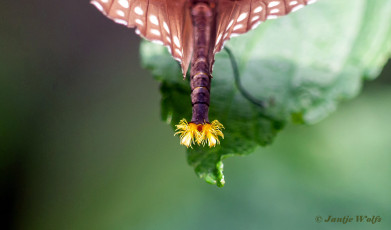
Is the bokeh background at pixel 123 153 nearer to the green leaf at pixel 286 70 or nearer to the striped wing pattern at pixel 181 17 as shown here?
the green leaf at pixel 286 70

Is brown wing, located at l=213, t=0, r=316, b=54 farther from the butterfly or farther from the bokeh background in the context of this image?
the bokeh background

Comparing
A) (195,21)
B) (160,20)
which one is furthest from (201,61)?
(160,20)

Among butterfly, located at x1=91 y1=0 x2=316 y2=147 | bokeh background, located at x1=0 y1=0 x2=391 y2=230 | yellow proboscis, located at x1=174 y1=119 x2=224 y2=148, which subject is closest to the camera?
yellow proboscis, located at x1=174 y1=119 x2=224 y2=148

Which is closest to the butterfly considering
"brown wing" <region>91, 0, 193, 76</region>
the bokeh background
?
"brown wing" <region>91, 0, 193, 76</region>

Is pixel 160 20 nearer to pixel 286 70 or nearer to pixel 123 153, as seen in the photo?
pixel 286 70

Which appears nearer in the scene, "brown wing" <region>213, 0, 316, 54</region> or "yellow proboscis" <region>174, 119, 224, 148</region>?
"yellow proboscis" <region>174, 119, 224, 148</region>

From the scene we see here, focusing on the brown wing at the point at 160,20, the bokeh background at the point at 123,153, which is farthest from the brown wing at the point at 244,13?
the bokeh background at the point at 123,153

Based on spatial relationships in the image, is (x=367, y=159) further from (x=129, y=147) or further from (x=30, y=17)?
(x=30, y=17)
